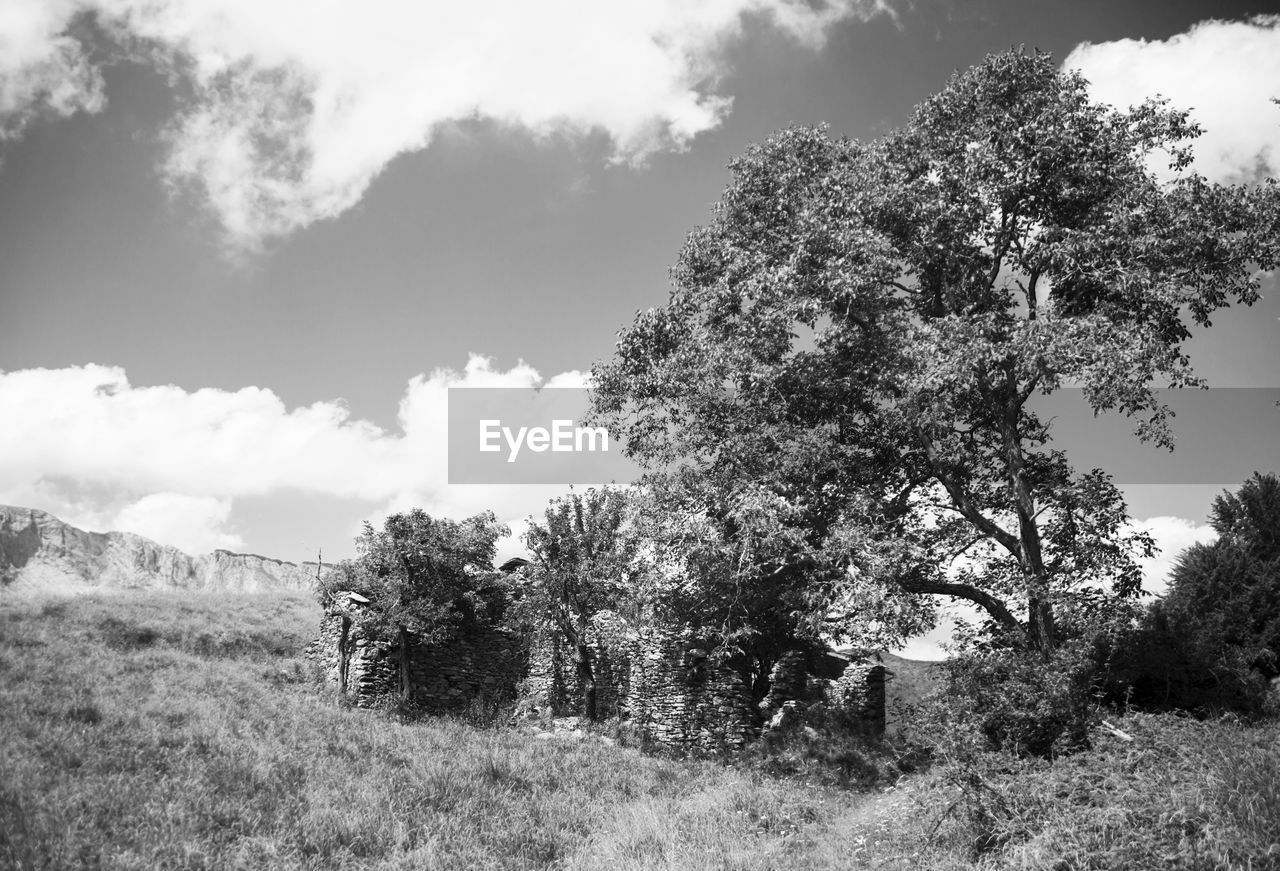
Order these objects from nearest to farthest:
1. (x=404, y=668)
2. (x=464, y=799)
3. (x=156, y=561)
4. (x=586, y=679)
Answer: (x=464, y=799), (x=404, y=668), (x=586, y=679), (x=156, y=561)

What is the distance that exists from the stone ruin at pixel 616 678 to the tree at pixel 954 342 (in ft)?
15.2

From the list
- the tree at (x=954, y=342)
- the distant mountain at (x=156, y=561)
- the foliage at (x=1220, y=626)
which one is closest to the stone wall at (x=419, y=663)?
the tree at (x=954, y=342)

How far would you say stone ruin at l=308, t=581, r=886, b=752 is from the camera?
21703 millimetres

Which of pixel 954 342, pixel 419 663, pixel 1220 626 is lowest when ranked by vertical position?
pixel 419 663

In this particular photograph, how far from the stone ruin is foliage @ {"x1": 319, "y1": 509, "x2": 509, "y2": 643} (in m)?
0.70

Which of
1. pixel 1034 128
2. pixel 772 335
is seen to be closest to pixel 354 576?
pixel 772 335

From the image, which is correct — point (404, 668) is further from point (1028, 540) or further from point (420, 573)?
point (1028, 540)

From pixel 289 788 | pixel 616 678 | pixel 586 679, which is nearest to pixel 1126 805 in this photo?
pixel 289 788

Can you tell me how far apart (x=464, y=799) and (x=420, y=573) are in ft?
41.8

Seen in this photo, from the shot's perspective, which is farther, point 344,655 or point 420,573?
point 420,573

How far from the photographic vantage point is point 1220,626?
2417 cm

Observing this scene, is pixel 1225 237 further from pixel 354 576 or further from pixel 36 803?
pixel 354 576

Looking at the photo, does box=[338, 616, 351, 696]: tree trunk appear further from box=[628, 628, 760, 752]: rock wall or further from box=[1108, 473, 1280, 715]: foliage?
box=[1108, 473, 1280, 715]: foliage

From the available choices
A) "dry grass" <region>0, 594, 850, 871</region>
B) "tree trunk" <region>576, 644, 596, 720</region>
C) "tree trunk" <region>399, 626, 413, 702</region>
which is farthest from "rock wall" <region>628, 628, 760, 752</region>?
"tree trunk" <region>399, 626, 413, 702</region>
